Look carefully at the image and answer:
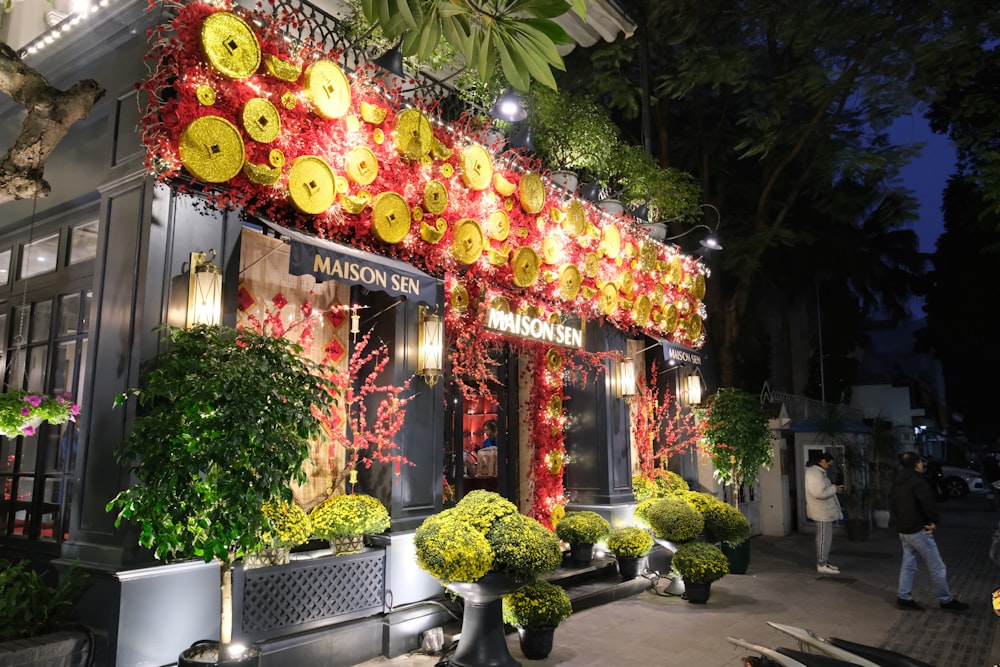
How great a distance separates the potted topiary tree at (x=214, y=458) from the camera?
4.20m

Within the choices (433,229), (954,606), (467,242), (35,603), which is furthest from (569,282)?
(35,603)

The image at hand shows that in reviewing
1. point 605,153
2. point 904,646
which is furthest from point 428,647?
point 605,153

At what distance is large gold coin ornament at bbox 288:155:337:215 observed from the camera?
617cm

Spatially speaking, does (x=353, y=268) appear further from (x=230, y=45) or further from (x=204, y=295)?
(x=230, y=45)

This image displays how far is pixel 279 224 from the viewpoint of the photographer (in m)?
6.13

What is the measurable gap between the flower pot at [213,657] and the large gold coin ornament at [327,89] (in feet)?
15.4

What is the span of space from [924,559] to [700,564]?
114 inches

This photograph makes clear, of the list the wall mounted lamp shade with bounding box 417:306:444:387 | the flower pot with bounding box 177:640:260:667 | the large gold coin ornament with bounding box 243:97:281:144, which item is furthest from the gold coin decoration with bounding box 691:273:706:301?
the flower pot with bounding box 177:640:260:667

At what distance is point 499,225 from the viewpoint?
28.6 ft

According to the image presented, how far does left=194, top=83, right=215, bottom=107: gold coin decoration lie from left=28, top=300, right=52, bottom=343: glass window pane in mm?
3038

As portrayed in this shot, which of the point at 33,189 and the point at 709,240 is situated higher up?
the point at 709,240

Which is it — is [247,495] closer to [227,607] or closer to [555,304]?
[227,607]

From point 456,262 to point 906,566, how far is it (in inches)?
279

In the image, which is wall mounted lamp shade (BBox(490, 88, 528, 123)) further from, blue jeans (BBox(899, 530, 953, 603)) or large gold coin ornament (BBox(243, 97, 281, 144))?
blue jeans (BBox(899, 530, 953, 603))
